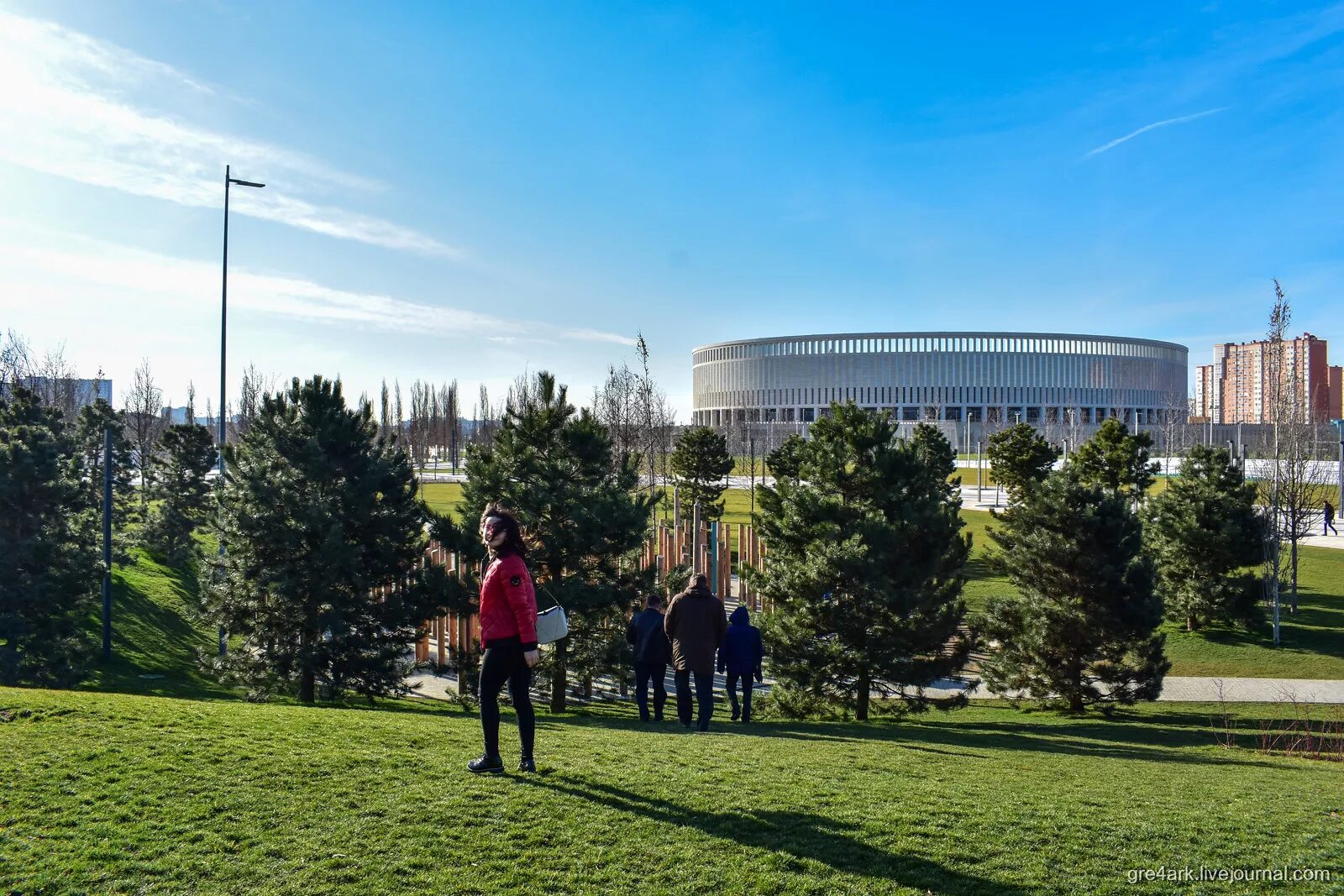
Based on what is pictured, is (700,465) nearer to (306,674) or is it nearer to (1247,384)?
(306,674)

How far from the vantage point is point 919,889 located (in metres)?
4.83

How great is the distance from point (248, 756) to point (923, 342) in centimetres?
11456

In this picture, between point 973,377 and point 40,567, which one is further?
point 973,377

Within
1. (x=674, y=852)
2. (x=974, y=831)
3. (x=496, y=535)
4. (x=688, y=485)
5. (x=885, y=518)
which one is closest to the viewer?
(x=674, y=852)

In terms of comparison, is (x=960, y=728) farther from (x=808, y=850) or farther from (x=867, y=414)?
(x=808, y=850)

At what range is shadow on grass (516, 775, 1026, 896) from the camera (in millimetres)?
4949

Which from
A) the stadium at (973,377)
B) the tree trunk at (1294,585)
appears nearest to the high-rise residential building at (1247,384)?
the stadium at (973,377)

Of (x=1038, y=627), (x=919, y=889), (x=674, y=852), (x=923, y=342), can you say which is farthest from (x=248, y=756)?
(x=923, y=342)

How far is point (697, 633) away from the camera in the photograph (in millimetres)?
10234

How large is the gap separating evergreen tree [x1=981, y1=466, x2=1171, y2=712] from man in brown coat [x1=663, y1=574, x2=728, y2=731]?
735cm

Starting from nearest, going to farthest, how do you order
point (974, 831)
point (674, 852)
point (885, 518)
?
point (674, 852) < point (974, 831) < point (885, 518)

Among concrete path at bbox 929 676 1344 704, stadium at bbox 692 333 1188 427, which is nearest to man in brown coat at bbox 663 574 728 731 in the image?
concrete path at bbox 929 676 1344 704

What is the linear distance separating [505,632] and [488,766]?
109 cm

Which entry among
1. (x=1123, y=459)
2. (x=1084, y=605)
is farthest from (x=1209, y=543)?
(x=1084, y=605)
